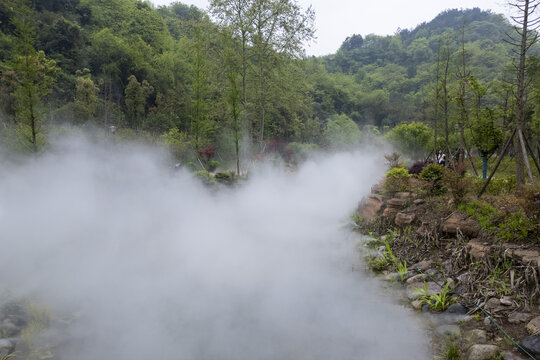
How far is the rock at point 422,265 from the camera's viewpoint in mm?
6284

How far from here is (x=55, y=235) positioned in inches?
277

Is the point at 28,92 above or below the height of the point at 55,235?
above

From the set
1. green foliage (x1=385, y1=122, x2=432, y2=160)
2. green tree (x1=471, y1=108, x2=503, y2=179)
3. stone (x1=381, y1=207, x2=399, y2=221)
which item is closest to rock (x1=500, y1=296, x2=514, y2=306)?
stone (x1=381, y1=207, x2=399, y2=221)

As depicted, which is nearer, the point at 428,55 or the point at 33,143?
the point at 33,143

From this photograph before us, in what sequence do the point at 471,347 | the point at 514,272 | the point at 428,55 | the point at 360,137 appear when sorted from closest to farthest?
the point at 471,347 → the point at 514,272 → the point at 360,137 → the point at 428,55

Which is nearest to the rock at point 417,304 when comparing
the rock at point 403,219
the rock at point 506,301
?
the rock at point 506,301

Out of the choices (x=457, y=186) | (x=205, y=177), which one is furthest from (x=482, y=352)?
(x=205, y=177)

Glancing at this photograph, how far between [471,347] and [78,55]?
27340 mm

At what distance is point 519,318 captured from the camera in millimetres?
4254

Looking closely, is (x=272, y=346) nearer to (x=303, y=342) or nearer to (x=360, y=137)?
(x=303, y=342)

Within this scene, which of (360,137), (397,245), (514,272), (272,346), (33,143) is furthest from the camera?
(360,137)

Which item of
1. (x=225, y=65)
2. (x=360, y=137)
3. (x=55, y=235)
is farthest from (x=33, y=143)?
(x=360, y=137)

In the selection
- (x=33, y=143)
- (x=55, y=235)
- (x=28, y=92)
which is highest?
(x=28, y=92)

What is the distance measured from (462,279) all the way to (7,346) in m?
6.24
